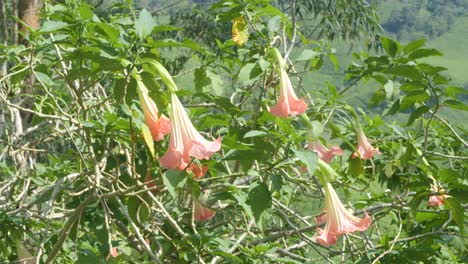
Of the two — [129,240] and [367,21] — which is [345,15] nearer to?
[367,21]

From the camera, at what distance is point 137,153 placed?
205 centimetres

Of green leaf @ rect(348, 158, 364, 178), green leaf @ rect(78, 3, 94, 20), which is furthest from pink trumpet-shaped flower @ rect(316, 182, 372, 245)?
green leaf @ rect(78, 3, 94, 20)

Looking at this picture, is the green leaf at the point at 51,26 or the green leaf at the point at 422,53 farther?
the green leaf at the point at 422,53

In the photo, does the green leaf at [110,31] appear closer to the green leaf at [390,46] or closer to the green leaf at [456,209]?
the green leaf at [390,46]

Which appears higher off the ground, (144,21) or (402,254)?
(144,21)

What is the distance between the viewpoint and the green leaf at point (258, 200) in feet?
5.62

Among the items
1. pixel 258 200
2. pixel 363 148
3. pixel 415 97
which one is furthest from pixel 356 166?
pixel 258 200

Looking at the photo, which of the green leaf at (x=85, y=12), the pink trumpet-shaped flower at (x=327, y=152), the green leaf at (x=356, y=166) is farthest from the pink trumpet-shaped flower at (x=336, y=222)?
the green leaf at (x=85, y=12)

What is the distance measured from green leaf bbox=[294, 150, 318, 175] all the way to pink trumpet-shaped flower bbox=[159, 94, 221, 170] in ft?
0.63

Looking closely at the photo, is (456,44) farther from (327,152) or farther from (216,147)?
(216,147)

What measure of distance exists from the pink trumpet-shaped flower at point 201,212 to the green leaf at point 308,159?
1.92 ft

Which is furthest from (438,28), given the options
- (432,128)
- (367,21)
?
(432,128)

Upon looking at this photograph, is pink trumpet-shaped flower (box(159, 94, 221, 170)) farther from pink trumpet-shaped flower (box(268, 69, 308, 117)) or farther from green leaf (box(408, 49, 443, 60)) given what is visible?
green leaf (box(408, 49, 443, 60))

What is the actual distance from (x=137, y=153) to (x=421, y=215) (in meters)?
1.06
